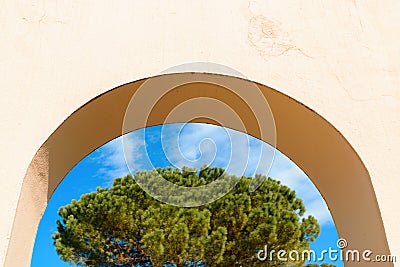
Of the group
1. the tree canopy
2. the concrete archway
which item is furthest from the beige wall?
the tree canopy

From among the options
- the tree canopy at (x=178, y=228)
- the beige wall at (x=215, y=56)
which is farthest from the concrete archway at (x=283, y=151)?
the tree canopy at (x=178, y=228)

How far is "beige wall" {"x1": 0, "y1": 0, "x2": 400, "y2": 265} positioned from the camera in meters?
1.81

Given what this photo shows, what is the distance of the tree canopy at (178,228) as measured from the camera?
746cm

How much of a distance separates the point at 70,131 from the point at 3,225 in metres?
0.51

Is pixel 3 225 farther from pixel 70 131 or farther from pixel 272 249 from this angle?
pixel 272 249

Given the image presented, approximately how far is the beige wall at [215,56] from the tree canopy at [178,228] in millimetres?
5388

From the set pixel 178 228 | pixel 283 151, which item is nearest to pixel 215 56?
pixel 283 151

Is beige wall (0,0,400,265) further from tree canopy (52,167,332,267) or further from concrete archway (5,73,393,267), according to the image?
tree canopy (52,167,332,267)

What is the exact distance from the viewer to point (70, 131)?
1903mm

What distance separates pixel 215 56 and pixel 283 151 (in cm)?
70

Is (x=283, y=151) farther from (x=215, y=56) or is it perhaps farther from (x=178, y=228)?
(x=178, y=228)

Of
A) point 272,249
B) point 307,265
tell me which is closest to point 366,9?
point 272,249

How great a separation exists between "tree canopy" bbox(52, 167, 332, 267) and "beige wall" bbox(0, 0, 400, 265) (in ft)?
17.7

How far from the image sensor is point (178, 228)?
23.9 feet
